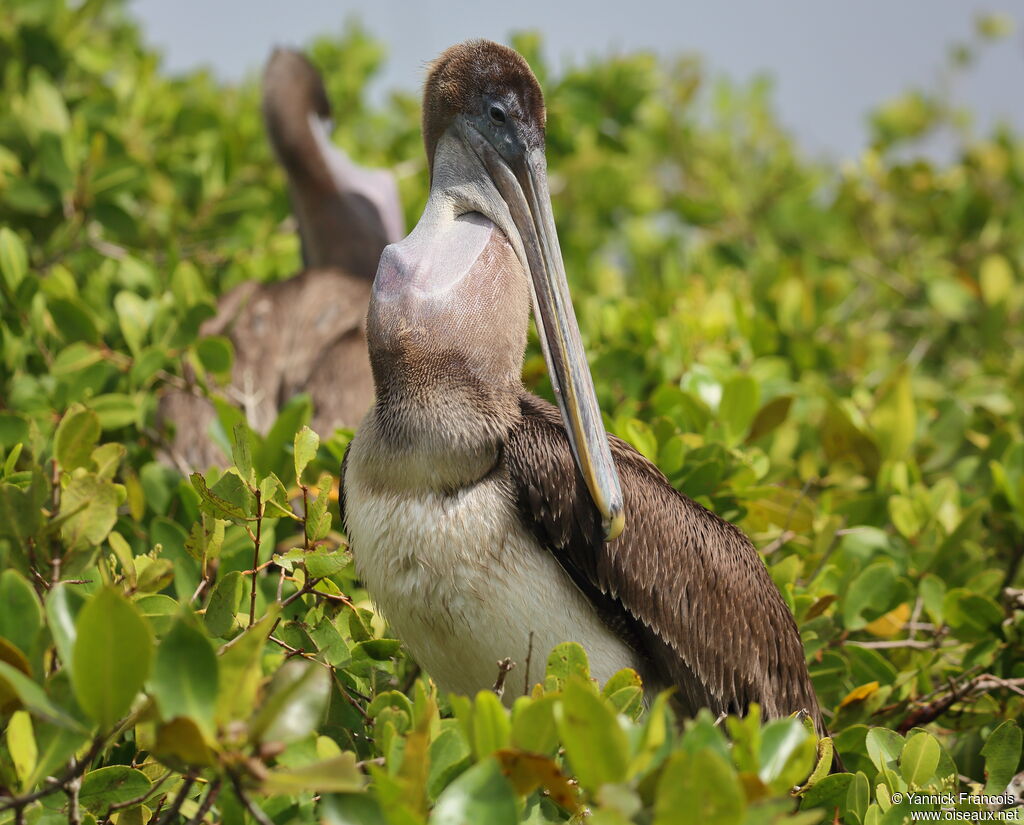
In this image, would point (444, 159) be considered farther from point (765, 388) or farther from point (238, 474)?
point (765, 388)

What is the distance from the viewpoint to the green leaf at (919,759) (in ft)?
7.63

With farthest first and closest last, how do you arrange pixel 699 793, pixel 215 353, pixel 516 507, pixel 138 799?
pixel 215 353 → pixel 516 507 → pixel 138 799 → pixel 699 793

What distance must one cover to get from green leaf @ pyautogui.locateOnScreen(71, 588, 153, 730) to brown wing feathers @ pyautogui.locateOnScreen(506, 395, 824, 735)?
125 cm

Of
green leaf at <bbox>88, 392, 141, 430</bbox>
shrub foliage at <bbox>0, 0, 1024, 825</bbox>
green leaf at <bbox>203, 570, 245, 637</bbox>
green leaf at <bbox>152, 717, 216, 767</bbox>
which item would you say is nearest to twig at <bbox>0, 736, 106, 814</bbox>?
shrub foliage at <bbox>0, 0, 1024, 825</bbox>

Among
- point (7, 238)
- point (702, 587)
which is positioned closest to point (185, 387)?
point (7, 238)

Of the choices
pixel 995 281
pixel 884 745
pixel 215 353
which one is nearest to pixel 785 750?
pixel 884 745

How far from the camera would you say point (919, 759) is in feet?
7.62

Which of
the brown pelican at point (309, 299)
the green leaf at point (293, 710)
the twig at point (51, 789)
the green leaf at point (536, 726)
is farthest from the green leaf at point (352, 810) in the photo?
the brown pelican at point (309, 299)

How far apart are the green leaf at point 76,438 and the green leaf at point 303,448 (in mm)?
472

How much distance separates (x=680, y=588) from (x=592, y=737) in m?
1.25

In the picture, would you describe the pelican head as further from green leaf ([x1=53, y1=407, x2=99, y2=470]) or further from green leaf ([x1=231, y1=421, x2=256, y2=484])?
green leaf ([x1=53, y1=407, x2=99, y2=470])

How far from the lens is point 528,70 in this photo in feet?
10.1

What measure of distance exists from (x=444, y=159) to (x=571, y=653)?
5.19 ft

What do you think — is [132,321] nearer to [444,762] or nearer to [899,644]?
[444,762]
